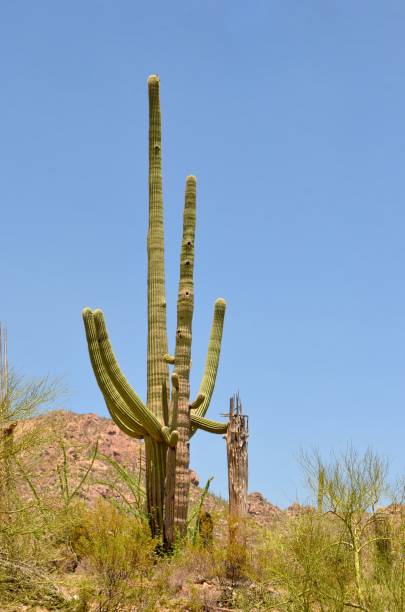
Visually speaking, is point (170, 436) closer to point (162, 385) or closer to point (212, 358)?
point (162, 385)

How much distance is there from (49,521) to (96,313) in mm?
4651

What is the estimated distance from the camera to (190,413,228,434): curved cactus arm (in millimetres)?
18281

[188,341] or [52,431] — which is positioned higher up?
[188,341]

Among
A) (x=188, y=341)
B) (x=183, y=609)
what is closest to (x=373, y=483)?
(x=183, y=609)

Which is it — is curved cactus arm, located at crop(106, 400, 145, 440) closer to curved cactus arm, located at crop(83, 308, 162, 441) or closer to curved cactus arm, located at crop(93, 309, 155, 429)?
curved cactus arm, located at crop(83, 308, 162, 441)

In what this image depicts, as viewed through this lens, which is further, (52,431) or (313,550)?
(52,431)

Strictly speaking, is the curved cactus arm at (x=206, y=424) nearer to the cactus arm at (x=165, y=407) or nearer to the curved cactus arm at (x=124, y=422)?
the cactus arm at (x=165, y=407)

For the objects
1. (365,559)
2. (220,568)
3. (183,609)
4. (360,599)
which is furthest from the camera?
(220,568)

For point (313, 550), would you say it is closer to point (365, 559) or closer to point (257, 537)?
point (365, 559)

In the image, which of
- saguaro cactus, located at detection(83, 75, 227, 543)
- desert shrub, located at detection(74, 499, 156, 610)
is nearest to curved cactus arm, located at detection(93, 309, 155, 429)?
saguaro cactus, located at detection(83, 75, 227, 543)

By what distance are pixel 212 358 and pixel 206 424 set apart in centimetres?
146

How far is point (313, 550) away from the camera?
1328 cm

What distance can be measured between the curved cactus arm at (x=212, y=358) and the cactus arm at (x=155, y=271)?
2.76 ft

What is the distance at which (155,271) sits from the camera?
19.1 metres
